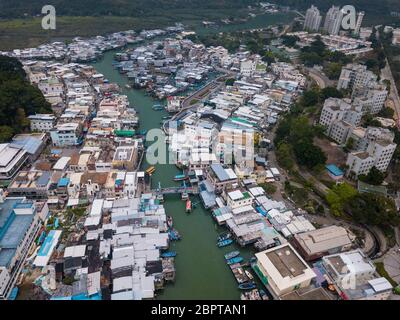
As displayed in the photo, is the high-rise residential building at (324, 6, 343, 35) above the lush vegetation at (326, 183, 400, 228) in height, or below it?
above

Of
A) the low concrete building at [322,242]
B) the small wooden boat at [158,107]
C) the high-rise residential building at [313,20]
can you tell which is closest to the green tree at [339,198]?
the low concrete building at [322,242]

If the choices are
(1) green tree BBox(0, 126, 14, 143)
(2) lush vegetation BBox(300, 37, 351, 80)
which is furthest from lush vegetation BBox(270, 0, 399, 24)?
(1) green tree BBox(0, 126, 14, 143)

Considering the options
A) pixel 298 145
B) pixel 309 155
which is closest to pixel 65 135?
pixel 298 145

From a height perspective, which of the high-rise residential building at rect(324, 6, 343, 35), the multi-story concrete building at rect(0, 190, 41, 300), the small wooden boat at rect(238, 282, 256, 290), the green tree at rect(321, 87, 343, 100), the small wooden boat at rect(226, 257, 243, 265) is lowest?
the small wooden boat at rect(238, 282, 256, 290)

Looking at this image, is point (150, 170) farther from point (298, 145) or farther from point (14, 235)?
point (298, 145)

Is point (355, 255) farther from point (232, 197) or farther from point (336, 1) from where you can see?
point (336, 1)

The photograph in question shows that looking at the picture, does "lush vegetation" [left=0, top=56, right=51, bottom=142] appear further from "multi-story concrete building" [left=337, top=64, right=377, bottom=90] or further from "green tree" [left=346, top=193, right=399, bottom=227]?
"multi-story concrete building" [left=337, top=64, right=377, bottom=90]

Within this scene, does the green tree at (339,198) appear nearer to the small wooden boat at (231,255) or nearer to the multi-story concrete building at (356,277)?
the multi-story concrete building at (356,277)

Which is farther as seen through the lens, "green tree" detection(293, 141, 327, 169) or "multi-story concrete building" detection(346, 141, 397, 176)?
"green tree" detection(293, 141, 327, 169)
